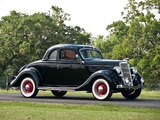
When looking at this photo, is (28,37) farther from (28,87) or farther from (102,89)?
(102,89)

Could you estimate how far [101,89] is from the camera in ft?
40.9

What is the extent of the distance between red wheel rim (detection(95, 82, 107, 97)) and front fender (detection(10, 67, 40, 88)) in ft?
8.94

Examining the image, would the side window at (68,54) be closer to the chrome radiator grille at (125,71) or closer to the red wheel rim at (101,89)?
the red wheel rim at (101,89)

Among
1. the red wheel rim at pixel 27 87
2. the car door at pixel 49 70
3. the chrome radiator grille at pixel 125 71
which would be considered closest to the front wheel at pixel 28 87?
the red wheel rim at pixel 27 87

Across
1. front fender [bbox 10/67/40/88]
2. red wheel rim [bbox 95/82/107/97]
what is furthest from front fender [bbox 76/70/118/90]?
front fender [bbox 10/67/40/88]

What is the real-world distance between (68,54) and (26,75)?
2.17 meters

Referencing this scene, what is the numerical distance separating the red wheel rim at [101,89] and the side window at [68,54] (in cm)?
166

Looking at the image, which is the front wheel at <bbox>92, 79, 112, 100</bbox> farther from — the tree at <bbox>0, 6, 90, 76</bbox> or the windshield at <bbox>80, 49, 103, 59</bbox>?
the tree at <bbox>0, 6, 90, 76</bbox>

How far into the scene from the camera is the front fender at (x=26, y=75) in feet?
45.8

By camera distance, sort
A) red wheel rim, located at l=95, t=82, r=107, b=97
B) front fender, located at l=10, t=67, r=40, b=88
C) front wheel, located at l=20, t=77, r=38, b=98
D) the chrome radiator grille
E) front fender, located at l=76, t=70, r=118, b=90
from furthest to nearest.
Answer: front wheel, located at l=20, t=77, r=38, b=98, front fender, located at l=10, t=67, r=40, b=88, the chrome radiator grille, red wheel rim, located at l=95, t=82, r=107, b=97, front fender, located at l=76, t=70, r=118, b=90

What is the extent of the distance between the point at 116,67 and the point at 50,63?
9.75 feet

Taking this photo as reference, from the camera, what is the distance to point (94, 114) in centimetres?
844

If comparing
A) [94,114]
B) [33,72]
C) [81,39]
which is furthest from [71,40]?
[94,114]

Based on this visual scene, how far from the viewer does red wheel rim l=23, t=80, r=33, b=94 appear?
14.2 metres
